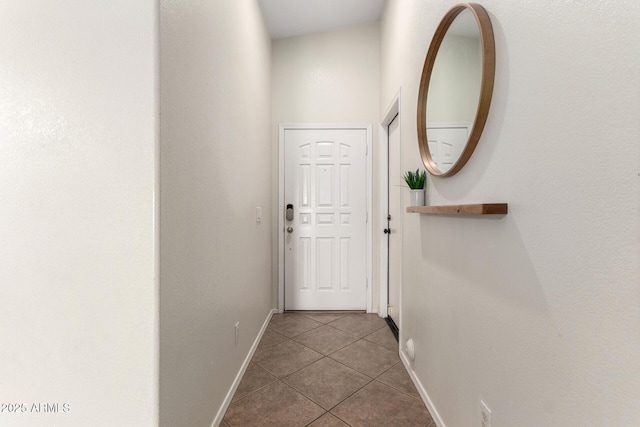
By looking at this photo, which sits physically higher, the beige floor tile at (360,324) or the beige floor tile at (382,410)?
the beige floor tile at (360,324)

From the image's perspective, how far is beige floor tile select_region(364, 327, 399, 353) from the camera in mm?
2199

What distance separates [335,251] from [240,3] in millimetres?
2164

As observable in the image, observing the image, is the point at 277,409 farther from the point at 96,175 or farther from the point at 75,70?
the point at 75,70

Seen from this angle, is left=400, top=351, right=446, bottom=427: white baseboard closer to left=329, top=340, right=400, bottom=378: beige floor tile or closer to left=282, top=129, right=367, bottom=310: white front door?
left=329, top=340, right=400, bottom=378: beige floor tile

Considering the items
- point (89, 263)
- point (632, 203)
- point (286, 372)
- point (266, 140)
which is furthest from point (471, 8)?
point (286, 372)

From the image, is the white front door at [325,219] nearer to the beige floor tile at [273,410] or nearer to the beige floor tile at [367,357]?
the beige floor tile at [367,357]

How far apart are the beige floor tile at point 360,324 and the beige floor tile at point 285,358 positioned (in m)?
0.49

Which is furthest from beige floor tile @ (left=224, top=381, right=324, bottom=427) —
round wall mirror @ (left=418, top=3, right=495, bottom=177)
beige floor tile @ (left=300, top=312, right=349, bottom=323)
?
round wall mirror @ (left=418, top=3, right=495, bottom=177)

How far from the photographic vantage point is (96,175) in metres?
0.94

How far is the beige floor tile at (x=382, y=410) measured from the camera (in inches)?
55.5

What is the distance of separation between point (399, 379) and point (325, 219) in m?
1.55

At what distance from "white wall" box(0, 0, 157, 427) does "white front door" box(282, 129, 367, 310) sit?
1.97 metres

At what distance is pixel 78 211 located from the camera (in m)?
0.94

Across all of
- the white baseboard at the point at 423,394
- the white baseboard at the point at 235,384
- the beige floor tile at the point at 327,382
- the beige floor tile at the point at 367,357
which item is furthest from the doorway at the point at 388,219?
the white baseboard at the point at 235,384
